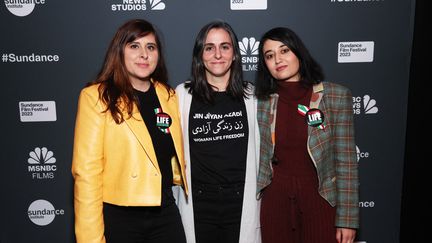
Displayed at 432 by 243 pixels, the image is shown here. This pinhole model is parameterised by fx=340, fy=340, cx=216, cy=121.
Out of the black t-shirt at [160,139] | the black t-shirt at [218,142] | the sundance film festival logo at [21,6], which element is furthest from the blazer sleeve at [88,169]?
the sundance film festival logo at [21,6]

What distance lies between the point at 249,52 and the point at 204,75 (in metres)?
0.57

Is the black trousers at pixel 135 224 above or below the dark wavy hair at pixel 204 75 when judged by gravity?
below

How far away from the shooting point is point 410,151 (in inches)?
95.0

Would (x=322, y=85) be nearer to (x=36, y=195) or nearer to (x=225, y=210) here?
(x=225, y=210)

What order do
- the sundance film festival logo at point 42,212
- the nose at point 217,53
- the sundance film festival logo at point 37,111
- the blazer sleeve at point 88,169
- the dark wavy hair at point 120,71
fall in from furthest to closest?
the sundance film festival logo at point 42,212 < the sundance film festival logo at point 37,111 < the nose at point 217,53 < the dark wavy hair at point 120,71 < the blazer sleeve at point 88,169

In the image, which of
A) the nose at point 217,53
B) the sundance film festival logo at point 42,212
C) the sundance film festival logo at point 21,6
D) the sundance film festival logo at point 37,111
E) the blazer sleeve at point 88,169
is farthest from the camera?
the sundance film festival logo at point 42,212

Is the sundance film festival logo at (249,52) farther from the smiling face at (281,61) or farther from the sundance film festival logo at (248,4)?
the smiling face at (281,61)

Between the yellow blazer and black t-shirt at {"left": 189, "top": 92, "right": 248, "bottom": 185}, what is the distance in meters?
0.30

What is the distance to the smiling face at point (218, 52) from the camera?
1804 millimetres

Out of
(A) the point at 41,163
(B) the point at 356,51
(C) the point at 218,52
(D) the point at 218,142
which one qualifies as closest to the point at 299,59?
(C) the point at 218,52

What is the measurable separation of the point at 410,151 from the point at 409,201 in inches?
14.1

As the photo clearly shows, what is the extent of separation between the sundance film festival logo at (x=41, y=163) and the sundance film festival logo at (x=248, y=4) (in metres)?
1.64

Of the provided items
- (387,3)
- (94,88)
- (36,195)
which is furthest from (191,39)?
(36,195)

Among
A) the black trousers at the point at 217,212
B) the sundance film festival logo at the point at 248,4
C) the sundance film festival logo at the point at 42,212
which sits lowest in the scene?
the sundance film festival logo at the point at 42,212
